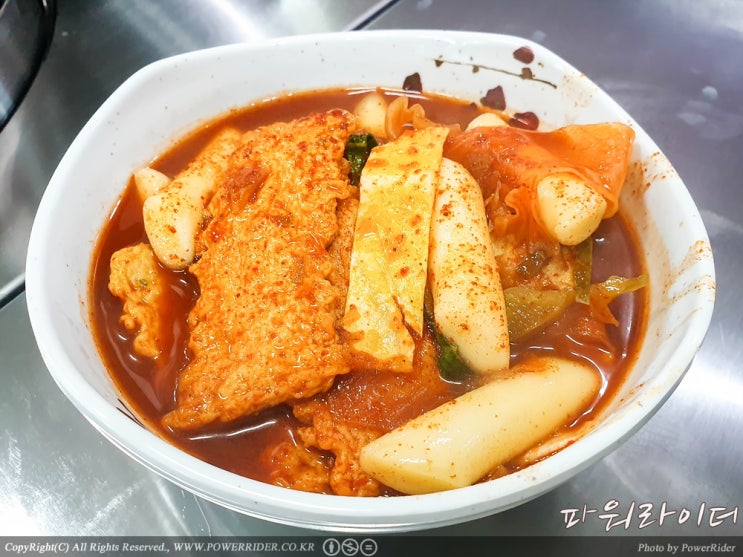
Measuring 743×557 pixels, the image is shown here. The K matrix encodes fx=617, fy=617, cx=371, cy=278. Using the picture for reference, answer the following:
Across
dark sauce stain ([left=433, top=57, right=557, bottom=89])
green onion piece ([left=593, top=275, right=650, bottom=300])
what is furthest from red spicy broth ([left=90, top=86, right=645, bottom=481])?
dark sauce stain ([left=433, top=57, right=557, bottom=89])

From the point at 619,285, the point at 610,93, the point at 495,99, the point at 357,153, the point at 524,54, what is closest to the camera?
the point at 619,285

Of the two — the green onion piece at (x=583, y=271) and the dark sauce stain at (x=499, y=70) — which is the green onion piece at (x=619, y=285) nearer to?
the green onion piece at (x=583, y=271)

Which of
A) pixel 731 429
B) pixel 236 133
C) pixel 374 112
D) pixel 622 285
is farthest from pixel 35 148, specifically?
pixel 731 429

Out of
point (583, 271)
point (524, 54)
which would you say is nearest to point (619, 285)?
point (583, 271)

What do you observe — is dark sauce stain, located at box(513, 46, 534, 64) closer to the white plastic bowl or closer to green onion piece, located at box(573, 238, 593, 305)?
the white plastic bowl

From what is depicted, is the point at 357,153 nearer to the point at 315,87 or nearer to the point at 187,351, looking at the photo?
the point at 315,87

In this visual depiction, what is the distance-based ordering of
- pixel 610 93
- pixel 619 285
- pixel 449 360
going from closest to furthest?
pixel 449 360
pixel 619 285
pixel 610 93
